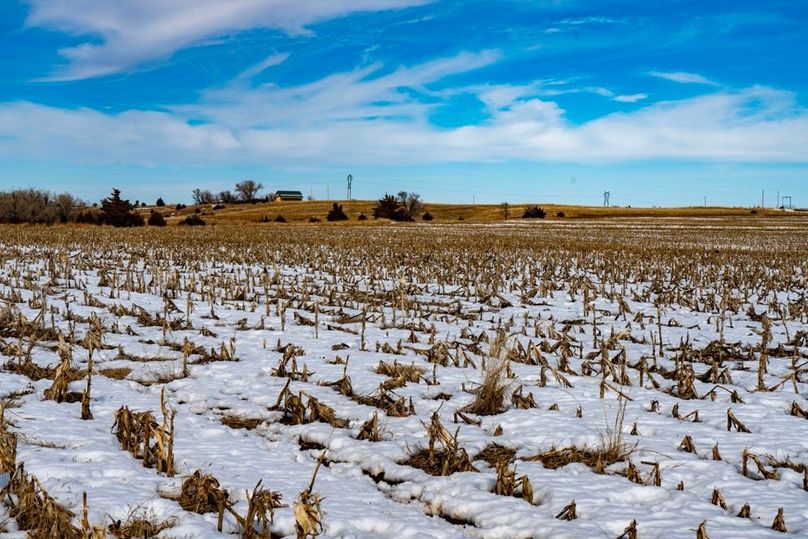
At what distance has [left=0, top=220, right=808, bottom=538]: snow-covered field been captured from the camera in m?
4.19

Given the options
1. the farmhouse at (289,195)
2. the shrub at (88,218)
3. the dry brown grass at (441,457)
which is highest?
the farmhouse at (289,195)

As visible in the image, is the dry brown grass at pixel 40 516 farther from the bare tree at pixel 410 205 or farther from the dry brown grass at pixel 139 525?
the bare tree at pixel 410 205

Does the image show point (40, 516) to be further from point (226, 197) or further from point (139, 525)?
point (226, 197)

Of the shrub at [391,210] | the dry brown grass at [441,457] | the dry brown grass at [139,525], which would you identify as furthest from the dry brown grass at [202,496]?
the shrub at [391,210]

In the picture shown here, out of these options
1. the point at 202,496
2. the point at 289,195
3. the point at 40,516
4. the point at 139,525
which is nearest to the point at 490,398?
the point at 202,496

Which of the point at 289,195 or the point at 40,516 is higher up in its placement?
the point at 289,195

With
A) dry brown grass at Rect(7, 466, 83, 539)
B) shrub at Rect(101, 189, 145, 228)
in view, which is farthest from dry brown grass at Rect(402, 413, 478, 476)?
shrub at Rect(101, 189, 145, 228)

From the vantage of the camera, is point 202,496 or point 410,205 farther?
point 410,205

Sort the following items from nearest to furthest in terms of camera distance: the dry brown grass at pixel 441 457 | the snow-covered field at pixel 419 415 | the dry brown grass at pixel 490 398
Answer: the snow-covered field at pixel 419 415
the dry brown grass at pixel 441 457
the dry brown grass at pixel 490 398

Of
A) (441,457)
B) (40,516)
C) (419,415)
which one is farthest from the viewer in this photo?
(419,415)

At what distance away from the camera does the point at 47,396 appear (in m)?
6.29

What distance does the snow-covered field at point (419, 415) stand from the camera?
13.8 feet

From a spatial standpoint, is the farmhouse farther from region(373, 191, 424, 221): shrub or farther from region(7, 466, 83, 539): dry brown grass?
region(7, 466, 83, 539): dry brown grass

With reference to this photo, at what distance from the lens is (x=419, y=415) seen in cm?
628
